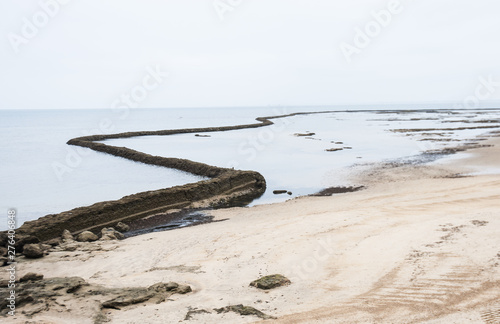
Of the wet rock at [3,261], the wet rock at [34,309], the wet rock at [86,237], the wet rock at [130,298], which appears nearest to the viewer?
the wet rock at [34,309]

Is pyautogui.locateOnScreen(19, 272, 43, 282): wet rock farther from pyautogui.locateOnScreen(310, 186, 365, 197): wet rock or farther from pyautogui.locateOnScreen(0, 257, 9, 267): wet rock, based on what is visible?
pyautogui.locateOnScreen(310, 186, 365, 197): wet rock

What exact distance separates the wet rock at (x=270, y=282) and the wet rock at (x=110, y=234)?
5.60m

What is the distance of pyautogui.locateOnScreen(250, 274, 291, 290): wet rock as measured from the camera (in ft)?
22.3

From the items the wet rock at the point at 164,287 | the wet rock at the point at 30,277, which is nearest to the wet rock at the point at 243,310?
the wet rock at the point at 164,287

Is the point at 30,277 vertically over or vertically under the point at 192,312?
over

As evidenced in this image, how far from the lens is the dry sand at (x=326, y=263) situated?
5.83m

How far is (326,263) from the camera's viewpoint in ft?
26.3

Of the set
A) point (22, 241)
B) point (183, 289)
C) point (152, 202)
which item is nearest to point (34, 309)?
point (183, 289)

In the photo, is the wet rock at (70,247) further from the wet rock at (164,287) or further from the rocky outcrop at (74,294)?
the wet rock at (164,287)

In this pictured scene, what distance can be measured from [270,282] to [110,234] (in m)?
6.10

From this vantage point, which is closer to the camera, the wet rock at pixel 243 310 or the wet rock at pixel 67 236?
the wet rock at pixel 243 310

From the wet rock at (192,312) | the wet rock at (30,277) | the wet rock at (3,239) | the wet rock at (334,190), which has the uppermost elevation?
the wet rock at (3,239)

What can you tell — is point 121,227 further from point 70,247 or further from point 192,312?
point 192,312

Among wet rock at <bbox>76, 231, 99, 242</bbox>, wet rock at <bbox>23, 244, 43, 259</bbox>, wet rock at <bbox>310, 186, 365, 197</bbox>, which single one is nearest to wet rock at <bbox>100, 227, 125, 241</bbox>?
wet rock at <bbox>76, 231, 99, 242</bbox>
